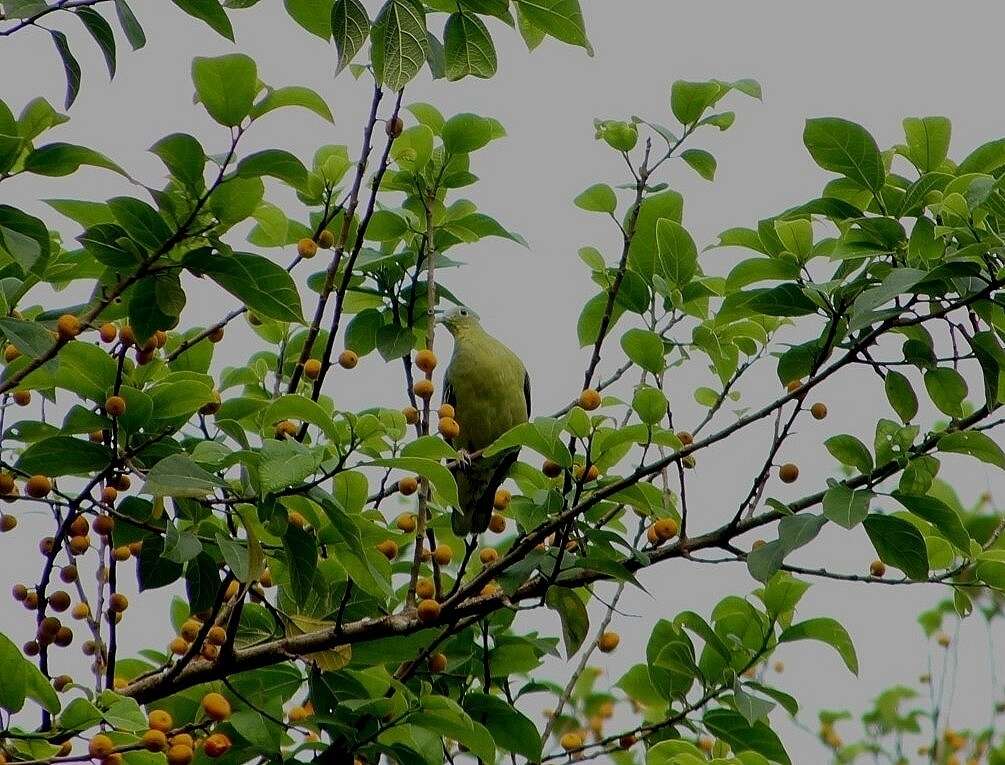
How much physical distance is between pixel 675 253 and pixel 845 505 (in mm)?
980

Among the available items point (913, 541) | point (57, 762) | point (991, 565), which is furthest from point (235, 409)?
point (991, 565)

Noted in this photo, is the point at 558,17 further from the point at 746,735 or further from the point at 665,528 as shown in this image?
the point at 746,735

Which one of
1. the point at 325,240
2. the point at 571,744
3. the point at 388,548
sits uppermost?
the point at 325,240

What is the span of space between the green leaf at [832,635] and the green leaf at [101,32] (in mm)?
2224

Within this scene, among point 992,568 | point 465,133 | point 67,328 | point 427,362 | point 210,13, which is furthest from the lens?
point 465,133

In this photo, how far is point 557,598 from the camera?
3.27 metres

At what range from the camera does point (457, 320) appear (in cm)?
675

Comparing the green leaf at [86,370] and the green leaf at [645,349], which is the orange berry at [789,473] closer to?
the green leaf at [645,349]

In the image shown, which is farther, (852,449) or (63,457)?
(852,449)

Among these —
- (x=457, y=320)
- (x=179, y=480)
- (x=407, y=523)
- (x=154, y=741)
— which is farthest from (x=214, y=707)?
(x=457, y=320)

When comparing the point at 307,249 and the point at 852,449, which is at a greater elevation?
the point at 307,249

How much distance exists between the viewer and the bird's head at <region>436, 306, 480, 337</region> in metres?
6.70

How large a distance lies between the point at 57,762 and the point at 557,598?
1435mm

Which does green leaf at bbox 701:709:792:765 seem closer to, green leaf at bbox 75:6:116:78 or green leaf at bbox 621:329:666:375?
green leaf at bbox 621:329:666:375
